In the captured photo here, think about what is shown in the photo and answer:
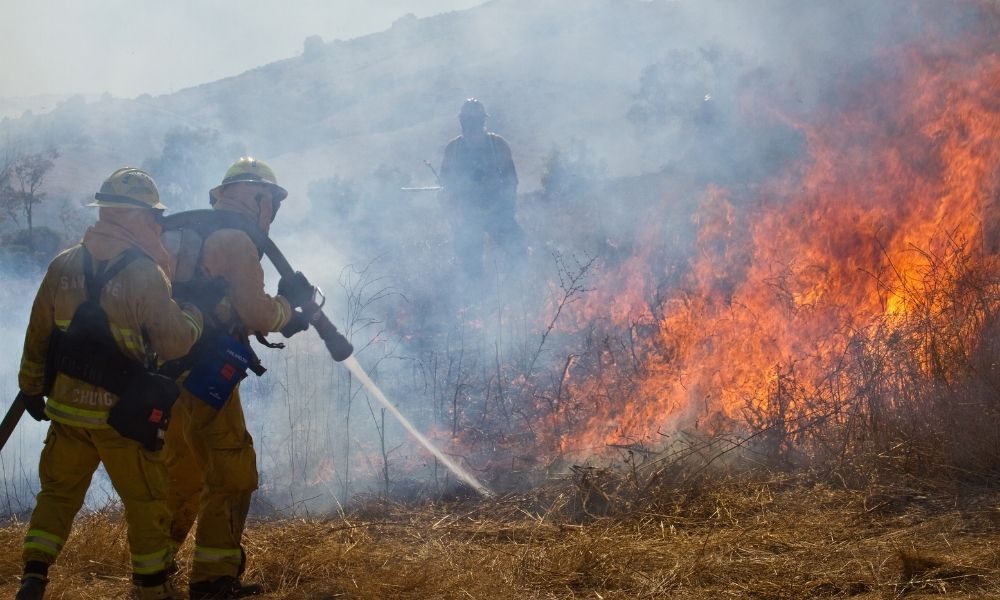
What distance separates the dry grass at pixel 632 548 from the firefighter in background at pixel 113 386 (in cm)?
81

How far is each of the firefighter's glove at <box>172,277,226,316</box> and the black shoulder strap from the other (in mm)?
472

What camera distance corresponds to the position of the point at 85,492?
11.7 ft

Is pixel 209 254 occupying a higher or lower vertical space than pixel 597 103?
lower

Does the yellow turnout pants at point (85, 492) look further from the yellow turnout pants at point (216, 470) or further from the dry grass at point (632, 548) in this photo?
the dry grass at point (632, 548)

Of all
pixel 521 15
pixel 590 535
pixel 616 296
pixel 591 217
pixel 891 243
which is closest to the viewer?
pixel 590 535

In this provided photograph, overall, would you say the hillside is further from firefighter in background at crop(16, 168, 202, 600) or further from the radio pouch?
the radio pouch

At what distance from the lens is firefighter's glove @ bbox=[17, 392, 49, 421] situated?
12.2 feet

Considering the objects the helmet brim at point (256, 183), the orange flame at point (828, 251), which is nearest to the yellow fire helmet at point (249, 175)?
the helmet brim at point (256, 183)

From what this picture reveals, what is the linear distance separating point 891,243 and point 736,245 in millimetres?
1664

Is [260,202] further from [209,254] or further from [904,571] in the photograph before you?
[904,571]

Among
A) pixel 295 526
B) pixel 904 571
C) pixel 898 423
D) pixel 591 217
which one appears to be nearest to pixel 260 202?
pixel 295 526

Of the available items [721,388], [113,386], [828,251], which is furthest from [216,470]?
[828,251]

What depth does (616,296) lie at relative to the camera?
8859mm

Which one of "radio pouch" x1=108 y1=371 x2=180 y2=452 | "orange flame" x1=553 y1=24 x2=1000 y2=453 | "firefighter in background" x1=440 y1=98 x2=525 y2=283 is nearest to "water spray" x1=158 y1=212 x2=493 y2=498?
"radio pouch" x1=108 y1=371 x2=180 y2=452
